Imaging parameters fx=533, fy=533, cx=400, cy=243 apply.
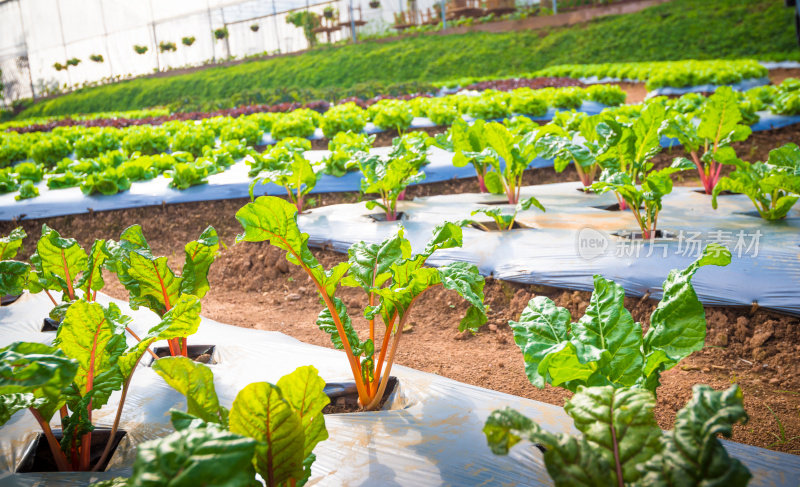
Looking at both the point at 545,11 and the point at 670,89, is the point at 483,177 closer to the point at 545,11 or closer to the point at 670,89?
the point at 670,89

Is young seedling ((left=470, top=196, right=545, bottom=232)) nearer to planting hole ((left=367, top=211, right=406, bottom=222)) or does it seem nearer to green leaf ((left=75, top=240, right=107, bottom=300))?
planting hole ((left=367, top=211, right=406, bottom=222))

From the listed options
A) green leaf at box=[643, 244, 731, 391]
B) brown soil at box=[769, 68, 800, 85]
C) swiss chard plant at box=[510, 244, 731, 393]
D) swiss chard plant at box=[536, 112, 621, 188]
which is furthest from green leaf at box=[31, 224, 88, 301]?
brown soil at box=[769, 68, 800, 85]

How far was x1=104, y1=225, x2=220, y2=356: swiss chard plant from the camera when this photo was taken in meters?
1.88

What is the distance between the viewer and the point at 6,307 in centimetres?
263

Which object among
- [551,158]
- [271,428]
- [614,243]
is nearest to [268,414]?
[271,428]

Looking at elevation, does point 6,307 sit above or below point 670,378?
above

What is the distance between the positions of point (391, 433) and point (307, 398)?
0.38 metres

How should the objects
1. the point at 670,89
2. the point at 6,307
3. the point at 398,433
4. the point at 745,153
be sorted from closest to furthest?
the point at 398,433 < the point at 6,307 < the point at 745,153 < the point at 670,89

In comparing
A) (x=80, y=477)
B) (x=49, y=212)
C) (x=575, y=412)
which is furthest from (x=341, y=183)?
(x=575, y=412)

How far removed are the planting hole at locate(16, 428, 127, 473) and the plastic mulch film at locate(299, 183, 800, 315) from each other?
66.1 inches

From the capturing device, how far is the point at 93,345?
1.49 meters

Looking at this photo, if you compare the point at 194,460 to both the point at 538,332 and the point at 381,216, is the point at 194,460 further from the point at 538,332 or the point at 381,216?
the point at 381,216

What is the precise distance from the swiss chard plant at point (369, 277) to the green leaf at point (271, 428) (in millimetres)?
524

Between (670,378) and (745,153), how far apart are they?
15.1 feet
